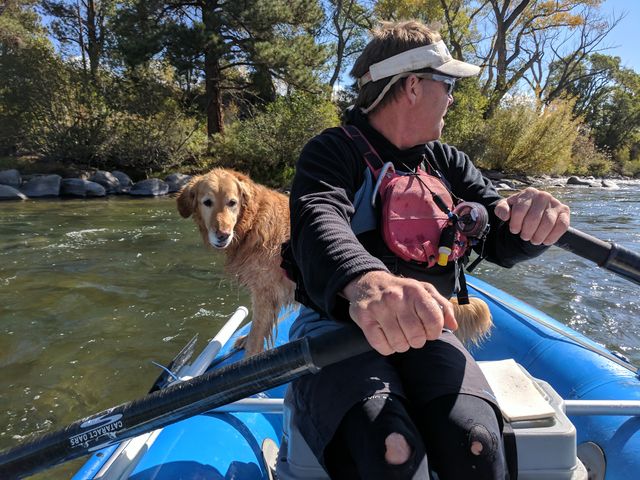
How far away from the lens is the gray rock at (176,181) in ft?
56.7

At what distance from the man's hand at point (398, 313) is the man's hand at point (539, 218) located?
764 mm

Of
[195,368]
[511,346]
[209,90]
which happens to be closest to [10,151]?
[209,90]

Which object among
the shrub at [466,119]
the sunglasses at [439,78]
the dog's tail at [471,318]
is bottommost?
the dog's tail at [471,318]

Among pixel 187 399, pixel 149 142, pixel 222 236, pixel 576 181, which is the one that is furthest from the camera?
pixel 576 181

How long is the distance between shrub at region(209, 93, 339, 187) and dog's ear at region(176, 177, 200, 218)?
14.1 meters

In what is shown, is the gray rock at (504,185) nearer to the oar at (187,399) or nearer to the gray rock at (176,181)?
the gray rock at (176,181)

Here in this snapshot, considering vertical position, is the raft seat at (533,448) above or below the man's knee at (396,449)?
below

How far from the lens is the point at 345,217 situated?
1.48 metres

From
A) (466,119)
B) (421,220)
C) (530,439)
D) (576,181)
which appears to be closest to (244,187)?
(421,220)

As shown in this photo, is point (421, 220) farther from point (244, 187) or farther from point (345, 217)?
point (244, 187)

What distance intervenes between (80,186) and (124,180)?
1.79m

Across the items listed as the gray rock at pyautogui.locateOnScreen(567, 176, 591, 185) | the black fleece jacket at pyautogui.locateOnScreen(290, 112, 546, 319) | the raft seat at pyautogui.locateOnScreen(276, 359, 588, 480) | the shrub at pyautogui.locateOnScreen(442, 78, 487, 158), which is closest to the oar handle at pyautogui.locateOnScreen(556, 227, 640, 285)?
the black fleece jacket at pyautogui.locateOnScreen(290, 112, 546, 319)

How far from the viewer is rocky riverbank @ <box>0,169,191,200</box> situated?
1470 centimetres

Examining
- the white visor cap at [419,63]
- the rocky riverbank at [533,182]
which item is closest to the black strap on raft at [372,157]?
the white visor cap at [419,63]
